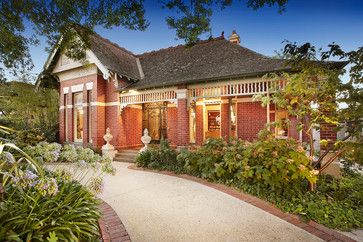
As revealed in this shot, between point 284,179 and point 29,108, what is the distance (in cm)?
1795

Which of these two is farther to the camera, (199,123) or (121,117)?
(199,123)

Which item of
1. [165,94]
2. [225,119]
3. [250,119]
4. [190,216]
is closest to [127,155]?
[165,94]

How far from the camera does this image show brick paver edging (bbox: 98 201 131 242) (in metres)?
3.44

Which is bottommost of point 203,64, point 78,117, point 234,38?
point 78,117

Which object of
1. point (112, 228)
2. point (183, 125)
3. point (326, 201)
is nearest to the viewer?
point (112, 228)

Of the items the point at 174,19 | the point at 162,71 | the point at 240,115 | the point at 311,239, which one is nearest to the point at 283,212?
the point at 311,239

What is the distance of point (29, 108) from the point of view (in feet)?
54.3

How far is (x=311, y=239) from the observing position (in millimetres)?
3604

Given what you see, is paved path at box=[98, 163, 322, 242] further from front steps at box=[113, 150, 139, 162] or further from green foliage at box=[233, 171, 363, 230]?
front steps at box=[113, 150, 139, 162]

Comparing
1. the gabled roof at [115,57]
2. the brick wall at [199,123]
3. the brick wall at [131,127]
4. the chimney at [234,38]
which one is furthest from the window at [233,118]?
the gabled roof at [115,57]

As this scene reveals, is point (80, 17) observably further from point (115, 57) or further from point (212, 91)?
point (115, 57)

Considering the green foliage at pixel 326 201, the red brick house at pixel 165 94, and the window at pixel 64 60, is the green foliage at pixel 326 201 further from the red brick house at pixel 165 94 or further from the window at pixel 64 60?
the window at pixel 64 60

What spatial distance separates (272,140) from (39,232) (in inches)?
206

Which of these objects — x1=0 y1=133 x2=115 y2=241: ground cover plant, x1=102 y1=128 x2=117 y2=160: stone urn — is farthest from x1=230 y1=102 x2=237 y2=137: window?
x1=0 y1=133 x2=115 y2=241: ground cover plant
